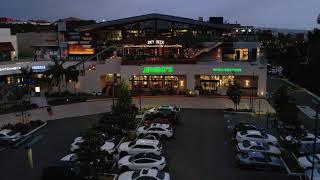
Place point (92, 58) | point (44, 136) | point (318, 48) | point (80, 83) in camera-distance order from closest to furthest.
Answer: point (44, 136)
point (80, 83)
point (92, 58)
point (318, 48)

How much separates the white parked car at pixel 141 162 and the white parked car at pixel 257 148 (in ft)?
19.8

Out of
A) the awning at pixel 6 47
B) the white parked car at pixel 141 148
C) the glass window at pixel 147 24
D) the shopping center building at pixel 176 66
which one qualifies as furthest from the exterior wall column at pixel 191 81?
the awning at pixel 6 47

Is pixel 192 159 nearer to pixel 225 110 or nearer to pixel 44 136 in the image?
pixel 44 136

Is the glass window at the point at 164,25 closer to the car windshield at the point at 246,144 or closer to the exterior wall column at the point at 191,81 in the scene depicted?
the exterior wall column at the point at 191,81

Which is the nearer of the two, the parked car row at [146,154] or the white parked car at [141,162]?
the parked car row at [146,154]

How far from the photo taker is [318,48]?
62.7 metres

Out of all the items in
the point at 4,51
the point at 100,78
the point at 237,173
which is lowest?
the point at 237,173

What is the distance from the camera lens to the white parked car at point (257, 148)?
24859 mm

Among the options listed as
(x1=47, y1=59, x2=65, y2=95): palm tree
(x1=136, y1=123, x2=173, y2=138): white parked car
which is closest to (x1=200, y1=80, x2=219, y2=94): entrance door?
(x1=47, y1=59, x2=65, y2=95): palm tree

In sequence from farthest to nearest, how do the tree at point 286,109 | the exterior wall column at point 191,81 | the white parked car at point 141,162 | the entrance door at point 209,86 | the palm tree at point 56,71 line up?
the entrance door at point 209,86, the exterior wall column at point 191,81, the palm tree at point 56,71, the tree at point 286,109, the white parked car at point 141,162

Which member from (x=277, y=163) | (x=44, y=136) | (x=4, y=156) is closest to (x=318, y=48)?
(x=277, y=163)

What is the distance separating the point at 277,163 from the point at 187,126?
11598mm

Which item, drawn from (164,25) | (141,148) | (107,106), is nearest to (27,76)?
(107,106)

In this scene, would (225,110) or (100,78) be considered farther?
(100,78)
